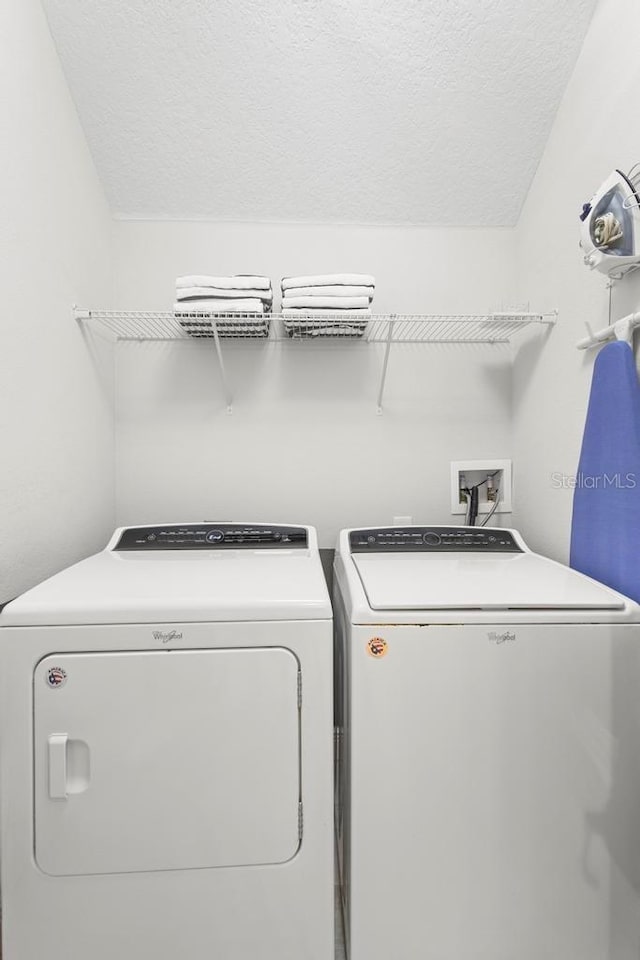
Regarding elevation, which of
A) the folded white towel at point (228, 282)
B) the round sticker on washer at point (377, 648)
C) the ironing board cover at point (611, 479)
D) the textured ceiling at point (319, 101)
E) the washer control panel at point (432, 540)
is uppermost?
the textured ceiling at point (319, 101)

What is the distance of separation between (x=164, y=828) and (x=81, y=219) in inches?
78.0

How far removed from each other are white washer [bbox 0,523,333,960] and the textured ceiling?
5.53 feet

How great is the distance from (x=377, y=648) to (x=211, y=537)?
0.88 meters

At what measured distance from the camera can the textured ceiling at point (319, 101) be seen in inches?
62.6

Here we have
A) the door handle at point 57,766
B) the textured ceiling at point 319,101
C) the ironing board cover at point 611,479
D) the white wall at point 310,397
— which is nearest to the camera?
the door handle at point 57,766

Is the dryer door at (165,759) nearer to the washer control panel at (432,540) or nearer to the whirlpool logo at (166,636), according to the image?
the whirlpool logo at (166,636)

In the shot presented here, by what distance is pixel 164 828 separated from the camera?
1.19m

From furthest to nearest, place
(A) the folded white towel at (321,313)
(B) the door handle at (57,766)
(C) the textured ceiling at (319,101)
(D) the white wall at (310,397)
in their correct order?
(D) the white wall at (310,397) → (A) the folded white towel at (321,313) → (C) the textured ceiling at (319,101) → (B) the door handle at (57,766)

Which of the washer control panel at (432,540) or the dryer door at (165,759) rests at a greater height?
the washer control panel at (432,540)

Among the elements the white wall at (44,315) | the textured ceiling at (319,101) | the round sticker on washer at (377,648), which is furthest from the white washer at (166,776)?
the textured ceiling at (319,101)

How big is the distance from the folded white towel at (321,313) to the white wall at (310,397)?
345 mm

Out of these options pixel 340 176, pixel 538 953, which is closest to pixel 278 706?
pixel 538 953

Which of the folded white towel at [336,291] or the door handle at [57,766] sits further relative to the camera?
the folded white towel at [336,291]

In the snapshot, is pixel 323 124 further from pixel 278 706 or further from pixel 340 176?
pixel 278 706
